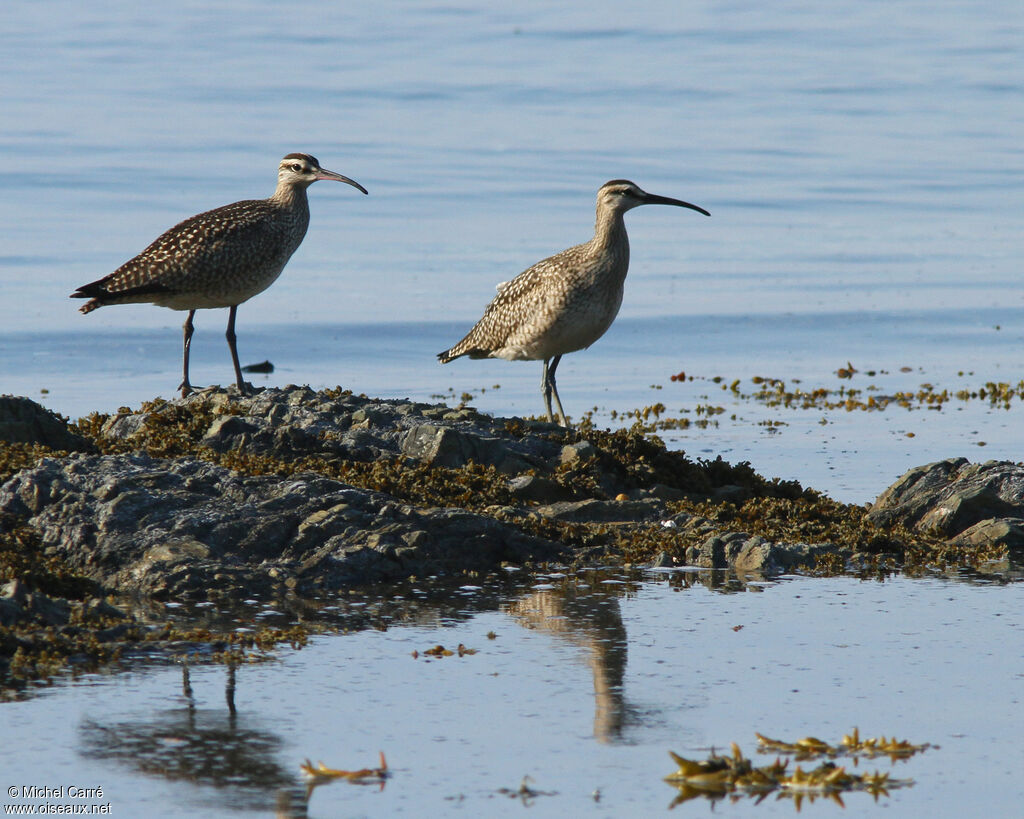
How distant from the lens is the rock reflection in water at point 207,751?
4914mm

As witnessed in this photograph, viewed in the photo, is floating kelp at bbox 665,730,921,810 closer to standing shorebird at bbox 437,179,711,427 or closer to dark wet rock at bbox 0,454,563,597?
dark wet rock at bbox 0,454,563,597

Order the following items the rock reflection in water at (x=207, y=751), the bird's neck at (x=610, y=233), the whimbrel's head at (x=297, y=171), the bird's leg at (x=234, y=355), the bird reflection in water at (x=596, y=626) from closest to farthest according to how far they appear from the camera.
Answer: the rock reflection in water at (x=207, y=751) → the bird reflection in water at (x=596, y=626) → the bird's leg at (x=234, y=355) → the whimbrel's head at (x=297, y=171) → the bird's neck at (x=610, y=233)

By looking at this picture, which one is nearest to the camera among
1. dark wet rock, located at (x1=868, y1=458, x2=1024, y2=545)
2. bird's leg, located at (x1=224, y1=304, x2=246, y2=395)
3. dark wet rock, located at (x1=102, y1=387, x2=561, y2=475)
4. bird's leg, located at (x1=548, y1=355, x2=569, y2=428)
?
dark wet rock, located at (x1=868, y1=458, x2=1024, y2=545)

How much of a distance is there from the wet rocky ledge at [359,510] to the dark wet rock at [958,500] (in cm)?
1

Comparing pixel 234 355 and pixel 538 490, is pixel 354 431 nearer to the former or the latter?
pixel 538 490

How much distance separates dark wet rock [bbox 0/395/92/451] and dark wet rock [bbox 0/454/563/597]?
1.41 meters

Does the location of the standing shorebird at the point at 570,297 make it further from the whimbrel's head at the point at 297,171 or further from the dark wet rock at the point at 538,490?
the dark wet rock at the point at 538,490

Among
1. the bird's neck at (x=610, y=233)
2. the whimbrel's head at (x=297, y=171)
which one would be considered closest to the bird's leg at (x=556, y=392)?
the bird's neck at (x=610, y=233)

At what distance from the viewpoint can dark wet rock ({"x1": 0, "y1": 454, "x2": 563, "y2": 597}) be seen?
729 centimetres

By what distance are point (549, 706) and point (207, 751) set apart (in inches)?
47.6

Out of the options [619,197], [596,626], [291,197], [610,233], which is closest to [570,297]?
[610,233]

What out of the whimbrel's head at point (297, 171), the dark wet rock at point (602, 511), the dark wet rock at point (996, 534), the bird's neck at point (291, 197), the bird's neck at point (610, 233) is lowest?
the dark wet rock at point (996, 534)

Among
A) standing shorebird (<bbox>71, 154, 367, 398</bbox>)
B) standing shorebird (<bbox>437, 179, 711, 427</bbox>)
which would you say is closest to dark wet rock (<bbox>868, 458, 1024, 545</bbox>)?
standing shorebird (<bbox>437, 179, 711, 427</bbox>)

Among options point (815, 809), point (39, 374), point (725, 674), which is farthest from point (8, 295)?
point (815, 809)
